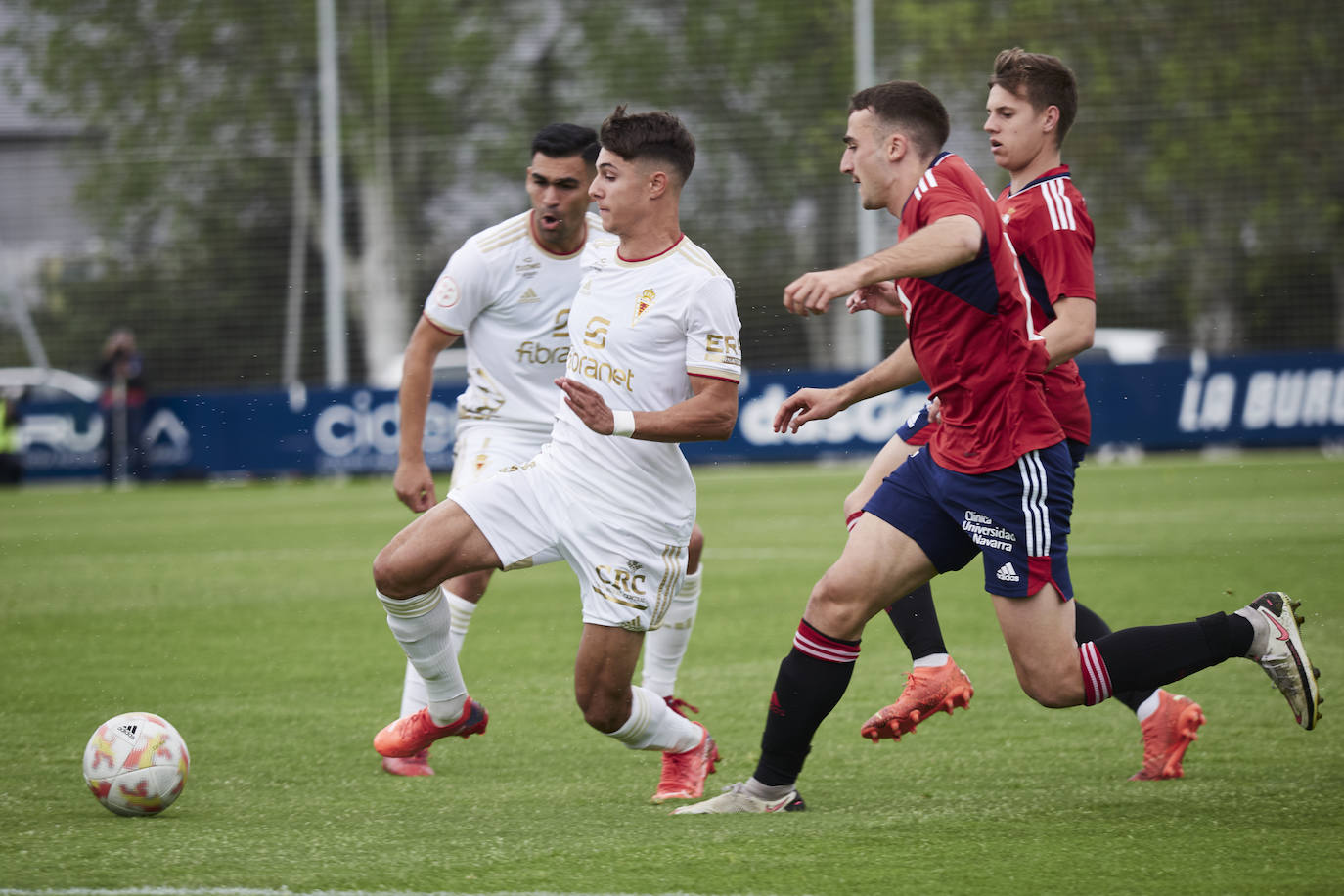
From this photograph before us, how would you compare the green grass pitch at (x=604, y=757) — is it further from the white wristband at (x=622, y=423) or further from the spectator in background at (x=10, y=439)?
the spectator in background at (x=10, y=439)

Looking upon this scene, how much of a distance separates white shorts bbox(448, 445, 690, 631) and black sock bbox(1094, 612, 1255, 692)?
1.32 m

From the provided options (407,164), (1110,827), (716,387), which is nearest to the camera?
(1110,827)

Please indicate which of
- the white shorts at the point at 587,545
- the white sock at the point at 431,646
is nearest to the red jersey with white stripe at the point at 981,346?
the white shorts at the point at 587,545

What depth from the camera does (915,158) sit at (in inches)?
178

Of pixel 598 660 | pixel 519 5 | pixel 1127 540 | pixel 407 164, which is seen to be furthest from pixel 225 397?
pixel 598 660

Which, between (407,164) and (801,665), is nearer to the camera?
(801,665)

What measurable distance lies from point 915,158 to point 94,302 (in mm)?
23584

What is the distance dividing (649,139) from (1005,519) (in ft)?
5.16

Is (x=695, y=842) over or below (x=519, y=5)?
below

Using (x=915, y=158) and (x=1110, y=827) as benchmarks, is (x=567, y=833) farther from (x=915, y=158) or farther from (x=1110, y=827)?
(x=915, y=158)

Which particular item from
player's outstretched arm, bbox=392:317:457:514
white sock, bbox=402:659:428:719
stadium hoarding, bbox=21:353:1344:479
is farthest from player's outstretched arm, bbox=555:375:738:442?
stadium hoarding, bbox=21:353:1344:479

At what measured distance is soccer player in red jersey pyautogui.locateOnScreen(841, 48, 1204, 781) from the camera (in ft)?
15.6

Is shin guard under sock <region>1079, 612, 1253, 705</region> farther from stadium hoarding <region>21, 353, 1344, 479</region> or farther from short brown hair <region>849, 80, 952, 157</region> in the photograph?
stadium hoarding <region>21, 353, 1344, 479</region>

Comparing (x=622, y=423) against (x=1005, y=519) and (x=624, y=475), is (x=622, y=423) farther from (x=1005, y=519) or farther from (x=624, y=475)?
(x=1005, y=519)
